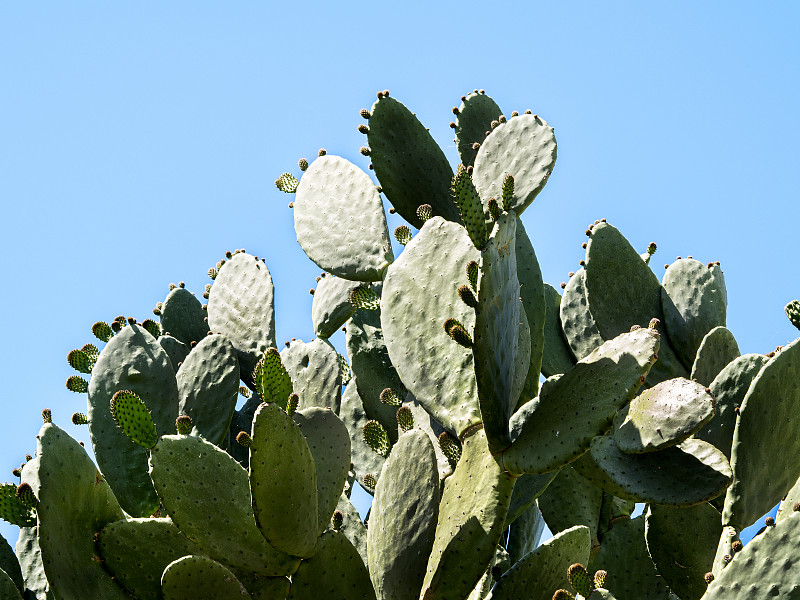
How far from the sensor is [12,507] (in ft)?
8.11

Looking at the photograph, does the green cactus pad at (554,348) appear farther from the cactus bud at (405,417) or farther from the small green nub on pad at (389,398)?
the cactus bud at (405,417)

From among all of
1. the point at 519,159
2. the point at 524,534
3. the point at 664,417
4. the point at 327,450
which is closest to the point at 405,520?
the point at 327,450

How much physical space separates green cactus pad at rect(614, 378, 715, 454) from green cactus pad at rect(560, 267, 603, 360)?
99cm

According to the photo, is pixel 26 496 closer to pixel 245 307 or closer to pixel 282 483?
pixel 282 483

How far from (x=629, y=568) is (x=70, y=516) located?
1.51m

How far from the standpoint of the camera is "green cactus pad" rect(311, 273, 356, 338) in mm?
3438

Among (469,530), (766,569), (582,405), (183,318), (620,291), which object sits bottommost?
(766,569)

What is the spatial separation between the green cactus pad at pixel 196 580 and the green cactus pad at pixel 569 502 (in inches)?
44.3

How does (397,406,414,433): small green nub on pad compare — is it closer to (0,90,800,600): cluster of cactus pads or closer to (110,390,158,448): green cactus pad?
(0,90,800,600): cluster of cactus pads

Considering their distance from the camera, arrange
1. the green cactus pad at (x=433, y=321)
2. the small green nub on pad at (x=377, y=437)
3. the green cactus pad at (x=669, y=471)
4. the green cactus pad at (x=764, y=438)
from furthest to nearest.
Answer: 1. the small green nub on pad at (x=377, y=437)
2. the green cactus pad at (x=433, y=321)
3. the green cactus pad at (x=764, y=438)
4. the green cactus pad at (x=669, y=471)

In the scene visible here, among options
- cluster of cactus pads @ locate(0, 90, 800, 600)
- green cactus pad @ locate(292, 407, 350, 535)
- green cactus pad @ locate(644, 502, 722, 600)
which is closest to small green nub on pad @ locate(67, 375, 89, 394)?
cluster of cactus pads @ locate(0, 90, 800, 600)

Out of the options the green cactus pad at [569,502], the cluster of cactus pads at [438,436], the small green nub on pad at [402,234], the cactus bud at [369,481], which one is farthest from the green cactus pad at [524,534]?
the small green nub on pad at [402,234]

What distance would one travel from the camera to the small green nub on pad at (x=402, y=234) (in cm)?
321

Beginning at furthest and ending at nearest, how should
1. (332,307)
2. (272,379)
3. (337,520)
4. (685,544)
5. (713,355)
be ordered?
A: (332,307), (713,355), (337,520), (685,544), (272,379)
